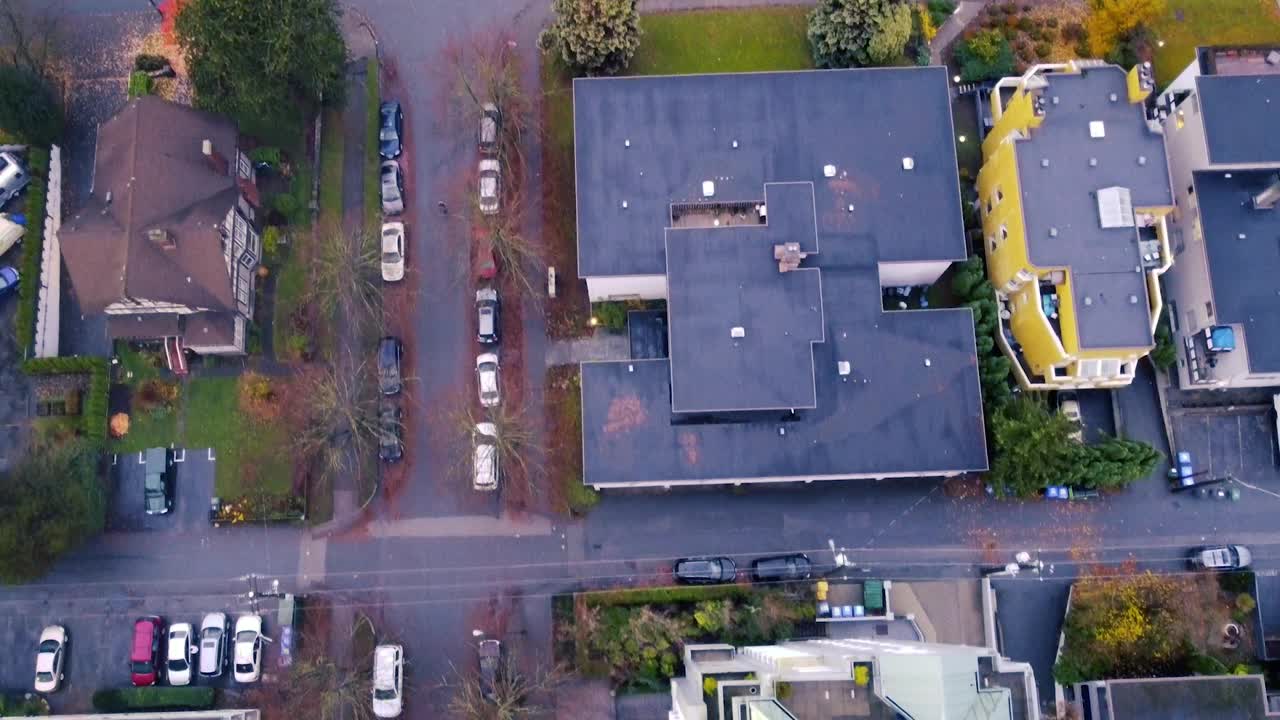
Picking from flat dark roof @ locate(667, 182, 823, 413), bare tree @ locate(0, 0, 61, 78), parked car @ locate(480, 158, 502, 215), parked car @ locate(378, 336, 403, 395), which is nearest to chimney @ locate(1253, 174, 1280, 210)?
flat dark roof @ locate(667, 182, 823, 413)

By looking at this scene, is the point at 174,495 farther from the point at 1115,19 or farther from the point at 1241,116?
the point at 1241,116

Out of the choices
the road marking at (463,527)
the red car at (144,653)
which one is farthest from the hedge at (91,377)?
the road marking at (463,527)

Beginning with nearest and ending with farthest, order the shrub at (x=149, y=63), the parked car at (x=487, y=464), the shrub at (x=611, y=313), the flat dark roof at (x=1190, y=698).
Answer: the flat dark roof at (x=1190, y=698) → the parked car at (x=487, y=464) → the shrub at (x=611, y=313) → the shrub at (x=149, y=63)

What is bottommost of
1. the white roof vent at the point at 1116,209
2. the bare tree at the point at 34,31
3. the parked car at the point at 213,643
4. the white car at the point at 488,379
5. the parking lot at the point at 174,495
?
the parked car at the point at 213,643

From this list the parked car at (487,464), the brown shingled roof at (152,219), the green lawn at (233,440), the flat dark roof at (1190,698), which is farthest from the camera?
the green lawn at (233,440)

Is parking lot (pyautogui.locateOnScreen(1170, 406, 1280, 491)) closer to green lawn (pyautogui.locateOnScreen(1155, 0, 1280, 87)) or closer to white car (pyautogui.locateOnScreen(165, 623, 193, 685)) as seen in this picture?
green lawn (pyautogui.locateOnScreen(1155, 0, 1280, 87))

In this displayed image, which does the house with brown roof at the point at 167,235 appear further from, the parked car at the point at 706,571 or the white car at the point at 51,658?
the parked car at the point at 706,571

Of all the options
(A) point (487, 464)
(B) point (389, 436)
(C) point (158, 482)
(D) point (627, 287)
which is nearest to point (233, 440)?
(C) point (158, 482)
